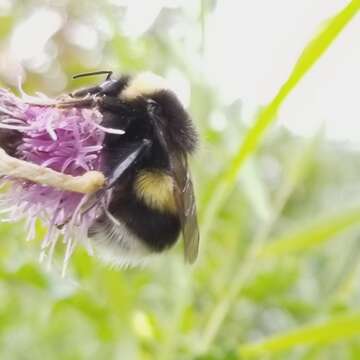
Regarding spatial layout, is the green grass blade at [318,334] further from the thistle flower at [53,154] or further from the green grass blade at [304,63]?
the thistle flower at [53,154]

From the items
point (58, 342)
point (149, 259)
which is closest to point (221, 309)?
point (149, 259)

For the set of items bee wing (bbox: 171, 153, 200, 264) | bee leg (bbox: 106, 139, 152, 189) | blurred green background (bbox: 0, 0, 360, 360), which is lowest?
blurred green background (bbox: 0, 0, 360, 360)

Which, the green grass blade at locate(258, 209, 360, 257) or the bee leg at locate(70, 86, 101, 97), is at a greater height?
the bee leg at locate(70, 86, 101, 97)

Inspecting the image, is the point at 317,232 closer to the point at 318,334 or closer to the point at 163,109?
the point at 318,334

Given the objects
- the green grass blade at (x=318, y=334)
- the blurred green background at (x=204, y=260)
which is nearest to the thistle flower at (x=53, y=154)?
the blurred green background at (x=204, y=260)

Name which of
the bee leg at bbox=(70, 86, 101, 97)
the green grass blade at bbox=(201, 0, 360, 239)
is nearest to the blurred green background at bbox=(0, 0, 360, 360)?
the green grass blade at bbox=(201, 0, 360, 239)

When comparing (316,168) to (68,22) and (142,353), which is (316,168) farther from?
(142,353)

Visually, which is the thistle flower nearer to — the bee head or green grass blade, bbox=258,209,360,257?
the bee head
